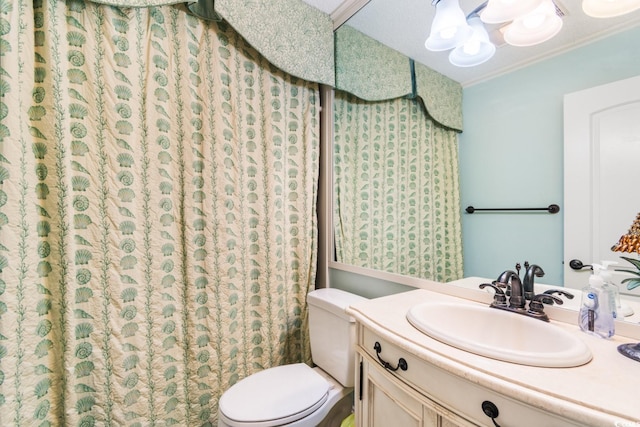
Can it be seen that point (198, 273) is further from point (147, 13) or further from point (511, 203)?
point (511, 203)

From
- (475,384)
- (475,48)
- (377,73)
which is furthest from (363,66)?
(475,384)

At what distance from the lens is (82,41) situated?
108cm

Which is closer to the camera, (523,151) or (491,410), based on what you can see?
(491,410)

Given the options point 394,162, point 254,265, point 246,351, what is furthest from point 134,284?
point 394,162

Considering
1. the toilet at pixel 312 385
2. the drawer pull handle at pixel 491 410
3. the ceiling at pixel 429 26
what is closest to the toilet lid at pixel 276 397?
the toilet at pixel 312 385

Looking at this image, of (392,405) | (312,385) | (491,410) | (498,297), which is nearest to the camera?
(491,410)

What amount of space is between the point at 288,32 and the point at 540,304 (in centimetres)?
168

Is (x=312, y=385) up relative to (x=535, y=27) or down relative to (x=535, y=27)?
down

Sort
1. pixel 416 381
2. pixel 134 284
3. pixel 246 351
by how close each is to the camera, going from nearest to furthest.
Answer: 1. pixel 416 381
2. pixel 134 284
3. pixel 246 351

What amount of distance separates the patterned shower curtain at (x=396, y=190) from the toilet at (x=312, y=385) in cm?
36

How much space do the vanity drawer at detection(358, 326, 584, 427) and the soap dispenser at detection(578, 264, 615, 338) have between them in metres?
0.42

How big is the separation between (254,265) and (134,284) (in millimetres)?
550

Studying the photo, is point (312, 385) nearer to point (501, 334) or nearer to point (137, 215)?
point (501, 334)

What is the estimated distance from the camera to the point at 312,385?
1246 mm
